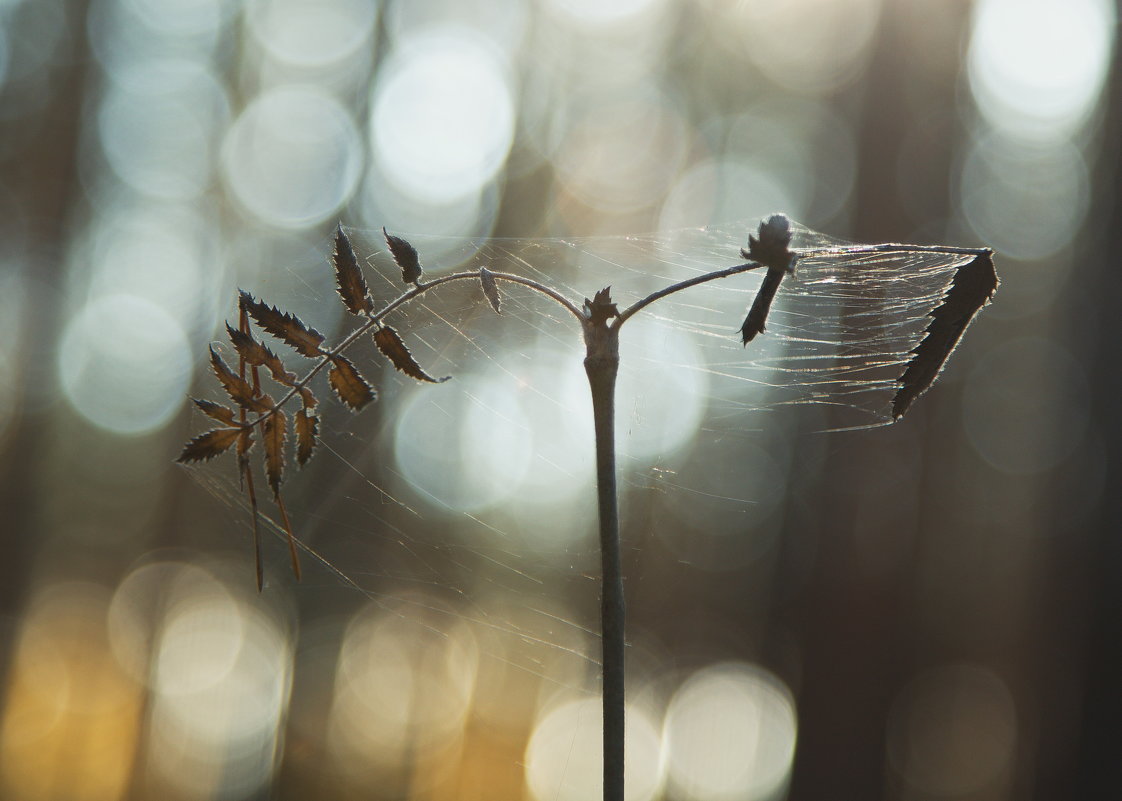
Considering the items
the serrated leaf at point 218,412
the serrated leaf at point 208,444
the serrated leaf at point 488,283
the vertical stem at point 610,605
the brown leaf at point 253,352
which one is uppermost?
the serrated leaf at point 488,283

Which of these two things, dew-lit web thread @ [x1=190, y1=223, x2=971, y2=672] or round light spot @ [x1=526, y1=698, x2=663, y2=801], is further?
round light spot @ [x1=526, y1=698, x2=663, y2=801]

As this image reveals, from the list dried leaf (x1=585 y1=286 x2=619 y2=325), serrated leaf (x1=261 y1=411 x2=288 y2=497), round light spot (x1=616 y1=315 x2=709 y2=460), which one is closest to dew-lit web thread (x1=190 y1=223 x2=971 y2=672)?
round light spot (x1=616 y1=315 x2=709 y2=460)

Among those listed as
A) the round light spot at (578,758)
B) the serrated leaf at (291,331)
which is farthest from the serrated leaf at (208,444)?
the round light spot at (578,758)

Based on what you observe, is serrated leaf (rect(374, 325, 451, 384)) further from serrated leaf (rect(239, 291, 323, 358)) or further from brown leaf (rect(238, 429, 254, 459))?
brown leaf (rect(238, 429, 254, 459))

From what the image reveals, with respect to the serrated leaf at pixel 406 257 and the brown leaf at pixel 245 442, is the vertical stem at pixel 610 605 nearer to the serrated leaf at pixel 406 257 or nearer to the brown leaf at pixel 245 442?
the serrated leaf at pixel 406 257

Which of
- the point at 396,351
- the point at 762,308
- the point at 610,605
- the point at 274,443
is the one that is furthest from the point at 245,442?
the point at 762,308

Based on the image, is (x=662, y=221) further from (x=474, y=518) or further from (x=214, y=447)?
(x=214, y=447)
